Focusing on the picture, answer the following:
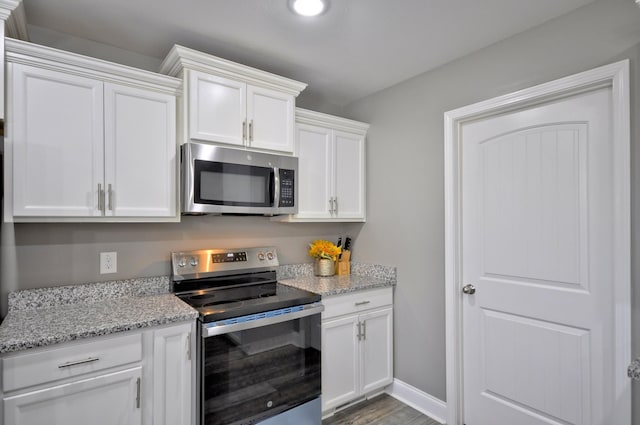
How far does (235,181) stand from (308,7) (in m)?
1.05

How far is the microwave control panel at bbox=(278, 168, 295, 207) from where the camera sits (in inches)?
94.2

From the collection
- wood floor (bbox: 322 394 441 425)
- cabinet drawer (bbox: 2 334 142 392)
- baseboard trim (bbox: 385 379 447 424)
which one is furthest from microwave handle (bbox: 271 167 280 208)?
baseboard trim (bbox: 385 379 447 424)

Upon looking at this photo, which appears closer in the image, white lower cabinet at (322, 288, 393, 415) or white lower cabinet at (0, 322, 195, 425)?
white lower cabinet at (0, 322, 195, 425)

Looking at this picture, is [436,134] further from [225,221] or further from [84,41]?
[84,41]

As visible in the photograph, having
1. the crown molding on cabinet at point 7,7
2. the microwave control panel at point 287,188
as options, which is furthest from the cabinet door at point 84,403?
the crown molding on cabinet at point 7,7

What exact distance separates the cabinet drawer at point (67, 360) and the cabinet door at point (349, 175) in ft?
5.62

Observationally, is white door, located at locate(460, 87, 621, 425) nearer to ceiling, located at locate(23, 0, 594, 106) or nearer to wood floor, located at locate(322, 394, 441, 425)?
wood floor, located at locate(322, 394, 441, 425)

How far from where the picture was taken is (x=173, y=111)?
6.72 ft

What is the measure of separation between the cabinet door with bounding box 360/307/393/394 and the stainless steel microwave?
102 centimetres

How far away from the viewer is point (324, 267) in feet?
9.34

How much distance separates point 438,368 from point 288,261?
1.34 m

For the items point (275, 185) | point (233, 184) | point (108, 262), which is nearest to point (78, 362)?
point (108, 262)

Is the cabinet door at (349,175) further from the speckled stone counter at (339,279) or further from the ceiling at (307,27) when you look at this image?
the ceiling at (307,27)

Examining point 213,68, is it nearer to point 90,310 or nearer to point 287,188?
point 287,188
